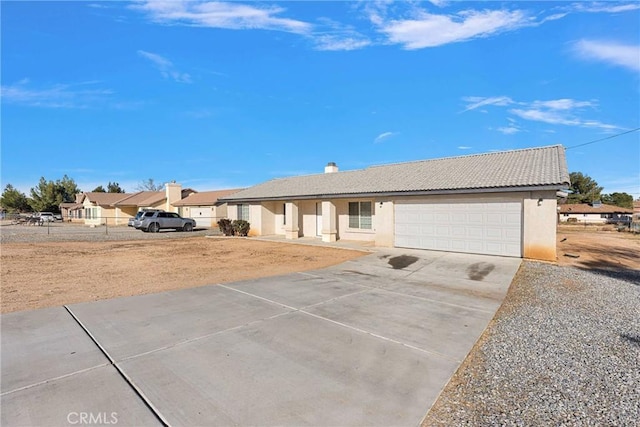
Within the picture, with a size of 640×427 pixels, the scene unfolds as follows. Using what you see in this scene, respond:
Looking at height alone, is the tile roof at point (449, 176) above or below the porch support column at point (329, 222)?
above

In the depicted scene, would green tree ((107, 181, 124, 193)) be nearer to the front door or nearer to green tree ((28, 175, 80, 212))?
green tree ((28, 175, 80, 212))

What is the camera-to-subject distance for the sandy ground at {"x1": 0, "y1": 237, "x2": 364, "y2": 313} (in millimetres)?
7344

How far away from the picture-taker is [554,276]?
30.3ft

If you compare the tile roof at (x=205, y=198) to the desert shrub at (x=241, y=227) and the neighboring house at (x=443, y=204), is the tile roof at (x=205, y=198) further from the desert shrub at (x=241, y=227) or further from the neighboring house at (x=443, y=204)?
the neighboring house at (x=443, y=204)

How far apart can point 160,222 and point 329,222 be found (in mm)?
16782

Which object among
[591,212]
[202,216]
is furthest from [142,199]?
[591,212]

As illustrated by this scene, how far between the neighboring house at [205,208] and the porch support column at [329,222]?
761 inches

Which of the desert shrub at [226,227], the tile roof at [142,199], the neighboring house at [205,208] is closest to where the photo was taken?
the desert shrub at [226,227]

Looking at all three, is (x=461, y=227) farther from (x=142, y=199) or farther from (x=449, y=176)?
(x=142, y=199)

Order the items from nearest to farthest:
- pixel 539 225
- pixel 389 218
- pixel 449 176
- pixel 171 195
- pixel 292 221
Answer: pixel 539 225, pixel 449 176, pixel 389 218, pixel 292 221, pixel 171 195

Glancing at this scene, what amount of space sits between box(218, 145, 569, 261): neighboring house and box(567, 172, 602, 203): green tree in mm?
65665

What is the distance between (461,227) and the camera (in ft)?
43.6

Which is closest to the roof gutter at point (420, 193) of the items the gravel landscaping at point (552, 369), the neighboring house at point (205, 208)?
the gravel landscaping at point (552, 369)

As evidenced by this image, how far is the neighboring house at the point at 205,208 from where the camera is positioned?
35438 millimetres
